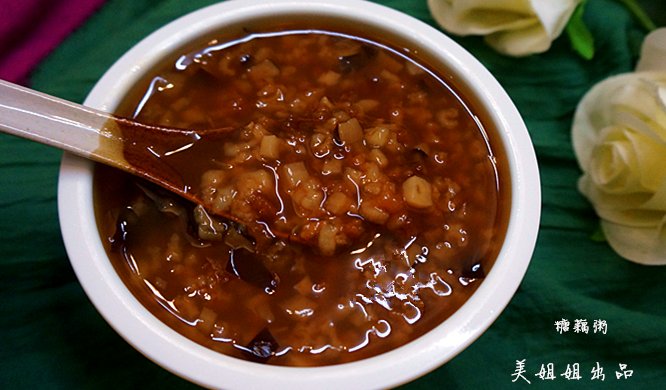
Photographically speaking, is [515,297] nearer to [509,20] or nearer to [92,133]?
[509,20]

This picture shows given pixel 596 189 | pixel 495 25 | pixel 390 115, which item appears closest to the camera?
pixel 390 115

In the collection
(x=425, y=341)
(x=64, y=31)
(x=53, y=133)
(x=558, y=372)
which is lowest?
(x=558, y=372)

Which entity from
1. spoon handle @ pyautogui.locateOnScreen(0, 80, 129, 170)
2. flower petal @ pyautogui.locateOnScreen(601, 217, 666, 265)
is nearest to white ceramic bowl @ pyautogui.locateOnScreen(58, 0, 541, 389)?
spoon handle @ pyautogui.locateOnScreen(0, 80, 129, 170)

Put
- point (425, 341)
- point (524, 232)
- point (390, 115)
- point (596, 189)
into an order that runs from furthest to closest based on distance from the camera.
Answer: point (596, 189)
point (390, 115)
point (524, 232)
point (425, 341)

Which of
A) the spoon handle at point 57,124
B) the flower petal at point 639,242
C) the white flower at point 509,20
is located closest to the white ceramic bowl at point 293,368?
the spoon handle at point 57,124

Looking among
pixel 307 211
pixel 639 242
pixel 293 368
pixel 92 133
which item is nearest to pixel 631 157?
pixel 639 242

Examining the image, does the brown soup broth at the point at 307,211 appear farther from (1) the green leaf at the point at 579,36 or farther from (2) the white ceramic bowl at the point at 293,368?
(1) the green leaf at the point at 579,36

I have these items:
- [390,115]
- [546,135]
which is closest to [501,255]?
[390,115]

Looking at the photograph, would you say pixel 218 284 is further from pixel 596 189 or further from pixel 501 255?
pixel 596 189

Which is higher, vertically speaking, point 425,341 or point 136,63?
point 136,63
